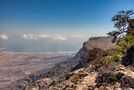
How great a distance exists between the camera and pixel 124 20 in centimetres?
7506

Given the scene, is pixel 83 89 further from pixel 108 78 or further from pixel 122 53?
pixel 122 53

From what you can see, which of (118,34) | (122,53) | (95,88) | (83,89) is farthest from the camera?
(118,34)

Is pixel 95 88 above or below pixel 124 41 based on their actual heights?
below

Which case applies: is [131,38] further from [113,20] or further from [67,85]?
[67,85]

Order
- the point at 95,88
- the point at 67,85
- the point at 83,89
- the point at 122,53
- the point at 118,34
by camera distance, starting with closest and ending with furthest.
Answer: the point at 95,88
the point at 83,89
the point at 67,85
the point at 122,53
the point at 118,34

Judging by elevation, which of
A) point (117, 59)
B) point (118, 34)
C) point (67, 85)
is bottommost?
point (67, 85)

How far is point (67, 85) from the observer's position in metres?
57.3

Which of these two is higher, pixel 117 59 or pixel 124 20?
pixel 124 20

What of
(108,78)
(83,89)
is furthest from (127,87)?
(83,89)

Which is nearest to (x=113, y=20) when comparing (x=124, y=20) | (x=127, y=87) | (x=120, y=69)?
(x=124, y=20)

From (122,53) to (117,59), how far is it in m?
3.89

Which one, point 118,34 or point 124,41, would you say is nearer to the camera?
point 124,41

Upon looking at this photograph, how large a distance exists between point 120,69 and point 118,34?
28156 mm

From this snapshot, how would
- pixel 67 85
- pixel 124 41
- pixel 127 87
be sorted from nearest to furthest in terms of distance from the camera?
pixel 127 87, pixel 67 85, pixel 124 41
